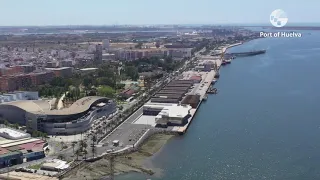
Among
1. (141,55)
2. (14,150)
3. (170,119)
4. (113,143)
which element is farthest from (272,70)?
(14,150)

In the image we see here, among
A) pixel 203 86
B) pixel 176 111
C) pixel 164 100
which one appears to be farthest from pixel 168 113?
pixel 203 86

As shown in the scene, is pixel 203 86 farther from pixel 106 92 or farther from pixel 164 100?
pixel 106 92

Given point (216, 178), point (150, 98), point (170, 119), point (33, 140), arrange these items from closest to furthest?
point (216, 178) → point (33, 140) → point (170, 119) → point (150, 98)

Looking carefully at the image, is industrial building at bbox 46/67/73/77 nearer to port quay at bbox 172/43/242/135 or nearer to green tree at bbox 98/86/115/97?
green tree at bbox 98/86/115/97

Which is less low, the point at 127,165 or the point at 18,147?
the point at 18,147

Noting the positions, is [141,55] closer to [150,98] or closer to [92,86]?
[92,86]

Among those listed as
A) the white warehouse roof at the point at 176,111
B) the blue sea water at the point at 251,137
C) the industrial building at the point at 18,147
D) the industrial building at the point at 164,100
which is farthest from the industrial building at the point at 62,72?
the industrial building at the point at 18,147
